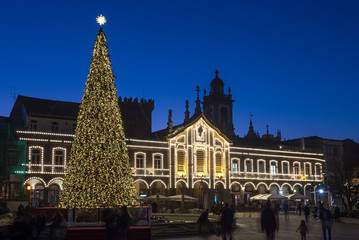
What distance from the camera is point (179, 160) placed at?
53938 millimetres

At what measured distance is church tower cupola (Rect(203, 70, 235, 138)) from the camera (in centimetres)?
8738

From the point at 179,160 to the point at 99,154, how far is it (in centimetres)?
3092

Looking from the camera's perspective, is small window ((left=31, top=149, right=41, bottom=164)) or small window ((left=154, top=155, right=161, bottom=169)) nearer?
small window ((left=31, top=149, right=41, bottom=164))

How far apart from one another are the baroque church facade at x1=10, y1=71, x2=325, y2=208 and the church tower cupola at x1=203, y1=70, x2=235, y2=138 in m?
23.0

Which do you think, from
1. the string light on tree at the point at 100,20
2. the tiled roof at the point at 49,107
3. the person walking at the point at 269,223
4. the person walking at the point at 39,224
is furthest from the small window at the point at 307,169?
the person walking at the point at 269,223

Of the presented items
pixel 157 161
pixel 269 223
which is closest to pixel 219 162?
pixel 157 161

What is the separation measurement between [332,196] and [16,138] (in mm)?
47450

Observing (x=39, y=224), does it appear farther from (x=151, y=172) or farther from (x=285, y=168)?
(x=285, y=168)

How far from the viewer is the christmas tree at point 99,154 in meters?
23.1

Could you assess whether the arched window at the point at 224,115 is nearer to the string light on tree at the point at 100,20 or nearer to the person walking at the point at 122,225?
the string light on tree at the point at 100,20

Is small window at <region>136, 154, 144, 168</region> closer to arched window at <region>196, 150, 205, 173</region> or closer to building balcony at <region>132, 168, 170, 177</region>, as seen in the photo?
building balcony at <region>132, 168, 170, 177</region>

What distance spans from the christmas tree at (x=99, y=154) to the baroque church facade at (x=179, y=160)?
872 inches

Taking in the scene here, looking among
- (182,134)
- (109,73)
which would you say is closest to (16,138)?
(182,134)

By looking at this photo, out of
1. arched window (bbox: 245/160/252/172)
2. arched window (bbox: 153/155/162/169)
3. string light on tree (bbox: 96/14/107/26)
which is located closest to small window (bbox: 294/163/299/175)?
arched window (bbox: 245/160/252/172)
